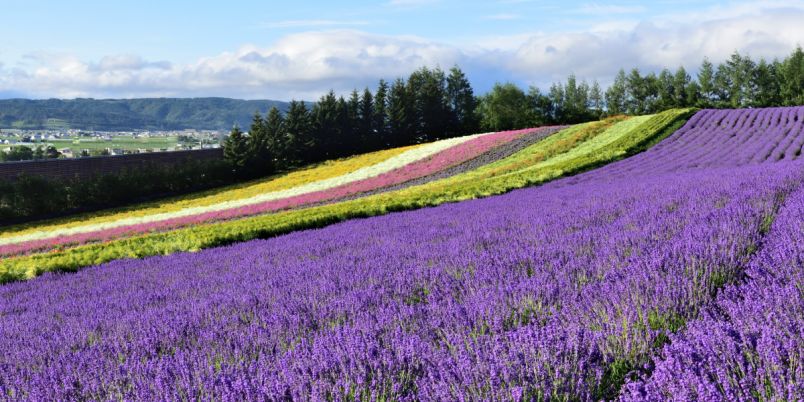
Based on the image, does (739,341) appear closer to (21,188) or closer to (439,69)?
(21,188)

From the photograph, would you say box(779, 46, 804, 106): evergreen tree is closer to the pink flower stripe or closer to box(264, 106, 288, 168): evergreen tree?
the pink flower stripe

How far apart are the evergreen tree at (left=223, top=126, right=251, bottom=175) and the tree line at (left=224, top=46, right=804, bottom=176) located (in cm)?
8

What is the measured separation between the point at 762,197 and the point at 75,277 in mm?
9440

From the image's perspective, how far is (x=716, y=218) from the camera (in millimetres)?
5414

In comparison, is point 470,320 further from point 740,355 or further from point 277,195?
point 277,195

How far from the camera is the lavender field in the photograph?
2.32 metres

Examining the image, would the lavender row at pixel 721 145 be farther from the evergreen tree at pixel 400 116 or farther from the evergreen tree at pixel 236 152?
the evergreen tree at pixel 236 152

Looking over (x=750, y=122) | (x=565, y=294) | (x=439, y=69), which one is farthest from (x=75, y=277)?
(x=439, y=69)

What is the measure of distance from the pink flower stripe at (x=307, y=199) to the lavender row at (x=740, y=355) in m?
21.4

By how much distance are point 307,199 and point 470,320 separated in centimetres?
2560

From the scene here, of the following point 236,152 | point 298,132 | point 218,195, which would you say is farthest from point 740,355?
point 298,132

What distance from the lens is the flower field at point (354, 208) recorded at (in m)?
11.2

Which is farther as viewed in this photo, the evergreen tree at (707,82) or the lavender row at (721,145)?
the evergreen tree at (707,82)

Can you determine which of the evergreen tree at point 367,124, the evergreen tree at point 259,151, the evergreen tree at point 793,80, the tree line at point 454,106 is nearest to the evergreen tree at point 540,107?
the tree line at point 454,106
